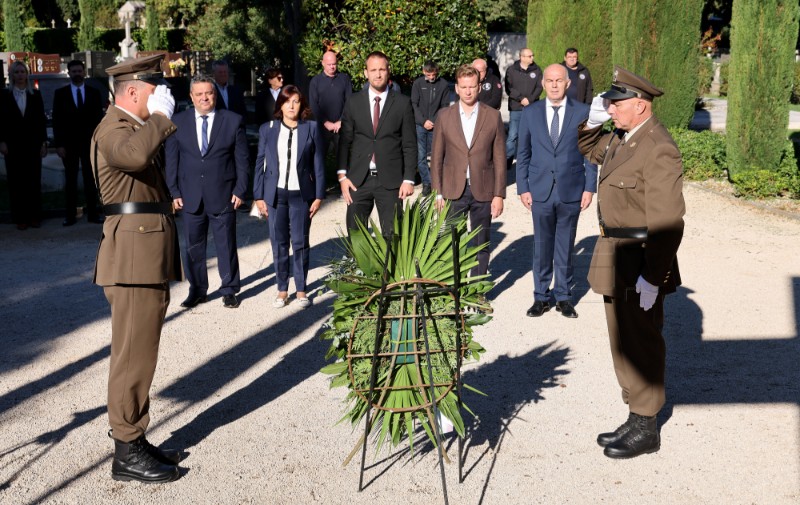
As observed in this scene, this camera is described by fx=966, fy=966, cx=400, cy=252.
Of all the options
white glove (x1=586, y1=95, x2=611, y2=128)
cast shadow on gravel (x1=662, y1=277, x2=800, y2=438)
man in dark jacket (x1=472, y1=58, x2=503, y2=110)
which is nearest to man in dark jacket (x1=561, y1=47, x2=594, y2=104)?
man in dark jacket (x1=472, y1=58, x2=503, y2=110)

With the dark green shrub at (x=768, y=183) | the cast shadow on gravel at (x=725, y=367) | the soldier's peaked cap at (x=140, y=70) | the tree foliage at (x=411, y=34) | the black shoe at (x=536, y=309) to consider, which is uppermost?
the tree foliage at (x=411, y=34)

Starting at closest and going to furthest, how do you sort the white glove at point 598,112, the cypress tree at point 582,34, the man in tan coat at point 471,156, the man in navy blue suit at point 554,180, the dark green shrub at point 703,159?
the white glove at point 598,112 < the man in navy blue suit at point 554,180 < the man in tan coat at point 471,156 < the dark green shrub at point 703,159 < the cypress tree at point 582,34

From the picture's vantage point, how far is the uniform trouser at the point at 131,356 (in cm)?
512

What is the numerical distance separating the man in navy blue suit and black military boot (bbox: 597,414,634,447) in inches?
105

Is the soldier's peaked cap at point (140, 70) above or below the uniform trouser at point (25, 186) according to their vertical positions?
above

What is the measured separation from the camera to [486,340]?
755 centimetres

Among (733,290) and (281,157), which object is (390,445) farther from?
(733,290)

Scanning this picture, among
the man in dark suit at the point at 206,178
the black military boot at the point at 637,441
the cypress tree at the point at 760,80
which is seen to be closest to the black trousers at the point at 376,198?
the man in dark suit at the point at 206,178

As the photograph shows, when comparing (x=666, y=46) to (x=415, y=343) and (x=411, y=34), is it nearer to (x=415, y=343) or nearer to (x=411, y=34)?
(x=411, y=34)

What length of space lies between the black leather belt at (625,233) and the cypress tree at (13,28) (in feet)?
138

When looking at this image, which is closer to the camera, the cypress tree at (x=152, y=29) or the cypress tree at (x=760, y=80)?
the cypress tree at (x=760, y=80)

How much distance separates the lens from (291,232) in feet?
28.5

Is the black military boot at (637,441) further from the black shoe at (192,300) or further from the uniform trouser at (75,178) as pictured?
the uniform trouser at (75,178)

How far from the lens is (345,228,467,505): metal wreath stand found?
15.3 ft
